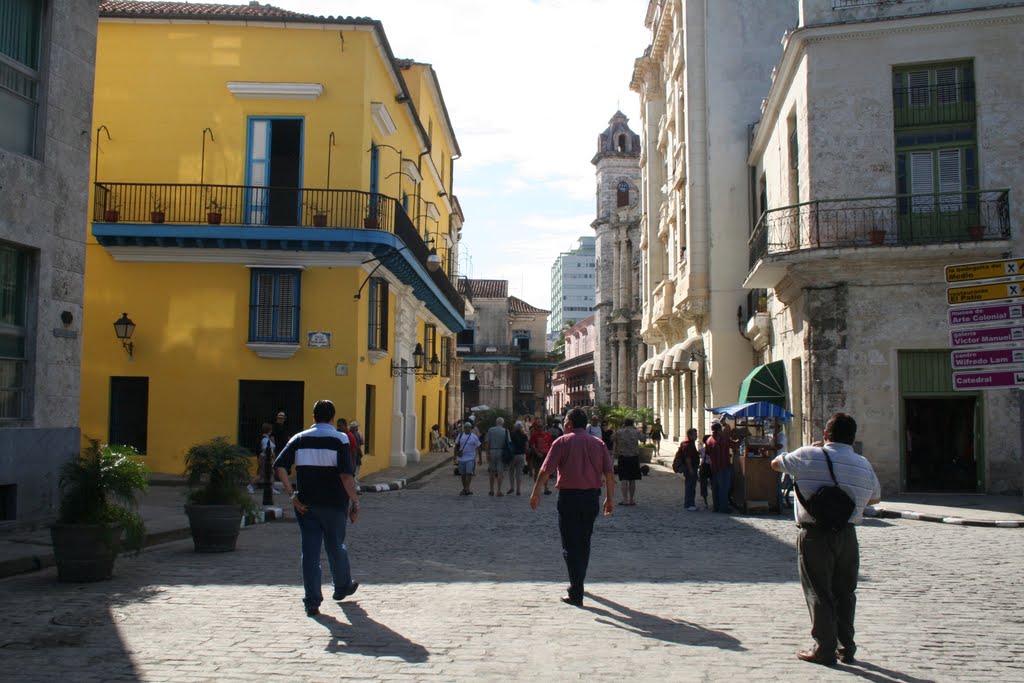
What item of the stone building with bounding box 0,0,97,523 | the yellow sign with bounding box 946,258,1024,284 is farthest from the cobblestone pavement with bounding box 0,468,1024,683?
the yellow sign with bounding box 946,258,1024,284

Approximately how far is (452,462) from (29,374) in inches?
779

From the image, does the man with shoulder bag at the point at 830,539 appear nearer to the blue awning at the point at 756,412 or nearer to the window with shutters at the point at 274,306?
the blue awning at the point at 756,412

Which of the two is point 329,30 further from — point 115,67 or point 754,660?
point 754,660

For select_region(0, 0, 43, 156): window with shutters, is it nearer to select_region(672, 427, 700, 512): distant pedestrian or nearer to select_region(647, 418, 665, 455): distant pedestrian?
select_region(672, 427, 700, 512): distant pedestrian

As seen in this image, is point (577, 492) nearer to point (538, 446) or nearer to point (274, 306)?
point (538, 446)

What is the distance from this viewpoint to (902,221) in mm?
17797

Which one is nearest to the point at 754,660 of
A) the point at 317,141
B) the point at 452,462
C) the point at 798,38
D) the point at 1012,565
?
the point at 1012,565

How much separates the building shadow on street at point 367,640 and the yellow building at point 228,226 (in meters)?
13.4

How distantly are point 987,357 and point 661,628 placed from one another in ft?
14.9

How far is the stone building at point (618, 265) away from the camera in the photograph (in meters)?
62.0

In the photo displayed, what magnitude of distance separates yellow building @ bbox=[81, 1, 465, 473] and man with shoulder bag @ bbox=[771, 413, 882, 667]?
594 inches

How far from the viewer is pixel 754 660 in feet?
20.0

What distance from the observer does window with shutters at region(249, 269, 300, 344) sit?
20688 millimetres

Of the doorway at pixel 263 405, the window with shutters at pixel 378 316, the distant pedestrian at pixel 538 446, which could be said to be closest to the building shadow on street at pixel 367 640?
the distant pedestrian at pixel 538 446
